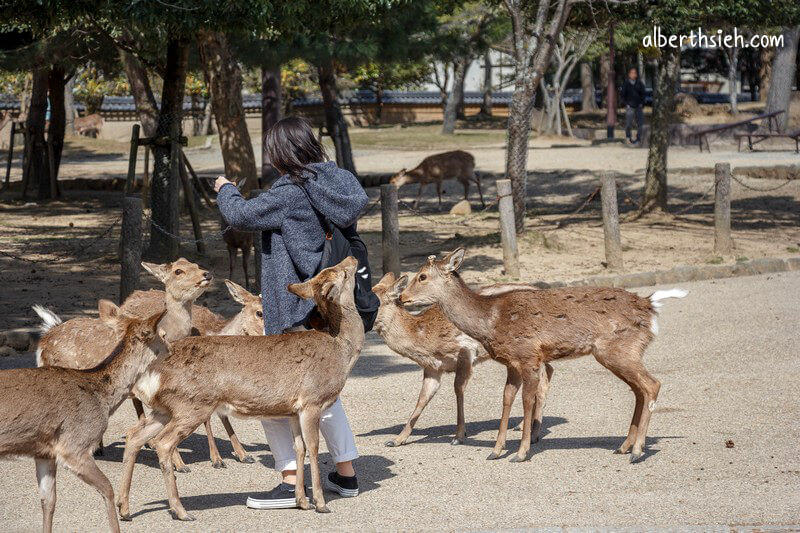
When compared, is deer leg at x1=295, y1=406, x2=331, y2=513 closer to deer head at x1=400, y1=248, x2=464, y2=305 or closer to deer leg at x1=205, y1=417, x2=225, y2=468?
deer leg at x1=205, y1=417, x2=225, y2=468

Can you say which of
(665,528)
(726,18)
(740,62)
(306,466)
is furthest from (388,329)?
(740,62)

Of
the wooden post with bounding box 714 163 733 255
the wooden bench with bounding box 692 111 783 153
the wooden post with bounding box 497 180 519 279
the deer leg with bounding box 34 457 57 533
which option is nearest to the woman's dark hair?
the deer leg with bounding box 34 457 57 533

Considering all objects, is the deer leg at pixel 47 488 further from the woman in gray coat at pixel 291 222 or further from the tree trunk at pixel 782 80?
the tree trunk at pixel 782 80

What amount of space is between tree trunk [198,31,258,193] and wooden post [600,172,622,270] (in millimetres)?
5915

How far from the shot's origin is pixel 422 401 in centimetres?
705

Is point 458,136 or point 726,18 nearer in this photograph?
point 726,18

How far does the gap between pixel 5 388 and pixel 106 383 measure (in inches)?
18.7

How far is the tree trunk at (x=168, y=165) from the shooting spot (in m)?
13.1

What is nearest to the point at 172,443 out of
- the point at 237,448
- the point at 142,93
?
the point at 237,448

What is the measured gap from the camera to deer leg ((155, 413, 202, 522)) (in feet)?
17.3

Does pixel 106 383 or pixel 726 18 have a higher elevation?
pixel 726 18

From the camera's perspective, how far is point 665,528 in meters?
5.12

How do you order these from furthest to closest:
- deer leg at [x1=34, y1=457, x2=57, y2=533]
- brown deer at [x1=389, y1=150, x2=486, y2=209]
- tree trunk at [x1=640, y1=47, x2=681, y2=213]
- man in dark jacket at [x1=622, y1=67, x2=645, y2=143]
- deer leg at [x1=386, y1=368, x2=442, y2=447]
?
man in dark jacket at [x1=622, y1=67, x2=645, y2=143] → brown deer at [x1=389, y1=150, x2=486, y2=209] → tree trunk at [x1=640, y1=47, x2=681, y2=213] → deer leg at [x1=386, y1=368, x2=442, y2=447] → deer leg at [x1=34, y1=457, x2=57, y2=533]

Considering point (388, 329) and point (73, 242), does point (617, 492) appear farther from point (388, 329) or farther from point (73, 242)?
point (73, 242)
